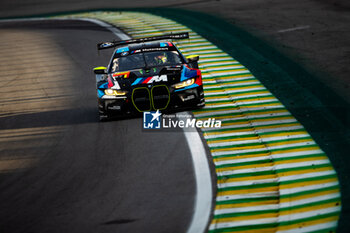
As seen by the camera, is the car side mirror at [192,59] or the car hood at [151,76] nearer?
the car hood at [151,76]

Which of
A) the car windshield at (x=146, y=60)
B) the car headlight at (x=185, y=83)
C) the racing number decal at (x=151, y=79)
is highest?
the car windshield at (x=146, y=60)

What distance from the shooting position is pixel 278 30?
1911 cm

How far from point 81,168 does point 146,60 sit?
12.3 ft

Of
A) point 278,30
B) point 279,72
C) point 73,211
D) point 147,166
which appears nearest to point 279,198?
point 147,166

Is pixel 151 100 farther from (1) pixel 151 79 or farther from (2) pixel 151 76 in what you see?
(2) pixel 151 76

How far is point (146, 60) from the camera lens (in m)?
11.3

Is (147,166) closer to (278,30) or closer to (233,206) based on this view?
(233,206)

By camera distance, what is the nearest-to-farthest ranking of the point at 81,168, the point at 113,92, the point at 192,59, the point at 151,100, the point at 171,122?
the point at 81,168
the point at 151,100
the point at 171,122
the point at 113,92
the point at 192,59

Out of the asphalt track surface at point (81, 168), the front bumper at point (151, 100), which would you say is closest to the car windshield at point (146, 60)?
the front bumper at point (151, 100)

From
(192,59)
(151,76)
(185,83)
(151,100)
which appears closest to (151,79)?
(151,76)

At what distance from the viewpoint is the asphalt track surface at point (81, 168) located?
21.7 feet

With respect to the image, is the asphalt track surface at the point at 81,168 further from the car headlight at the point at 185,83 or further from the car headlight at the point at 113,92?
the car headlight at the point at 185,83

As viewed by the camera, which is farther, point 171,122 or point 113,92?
point 113,92

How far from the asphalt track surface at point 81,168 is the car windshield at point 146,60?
4.18 ft
